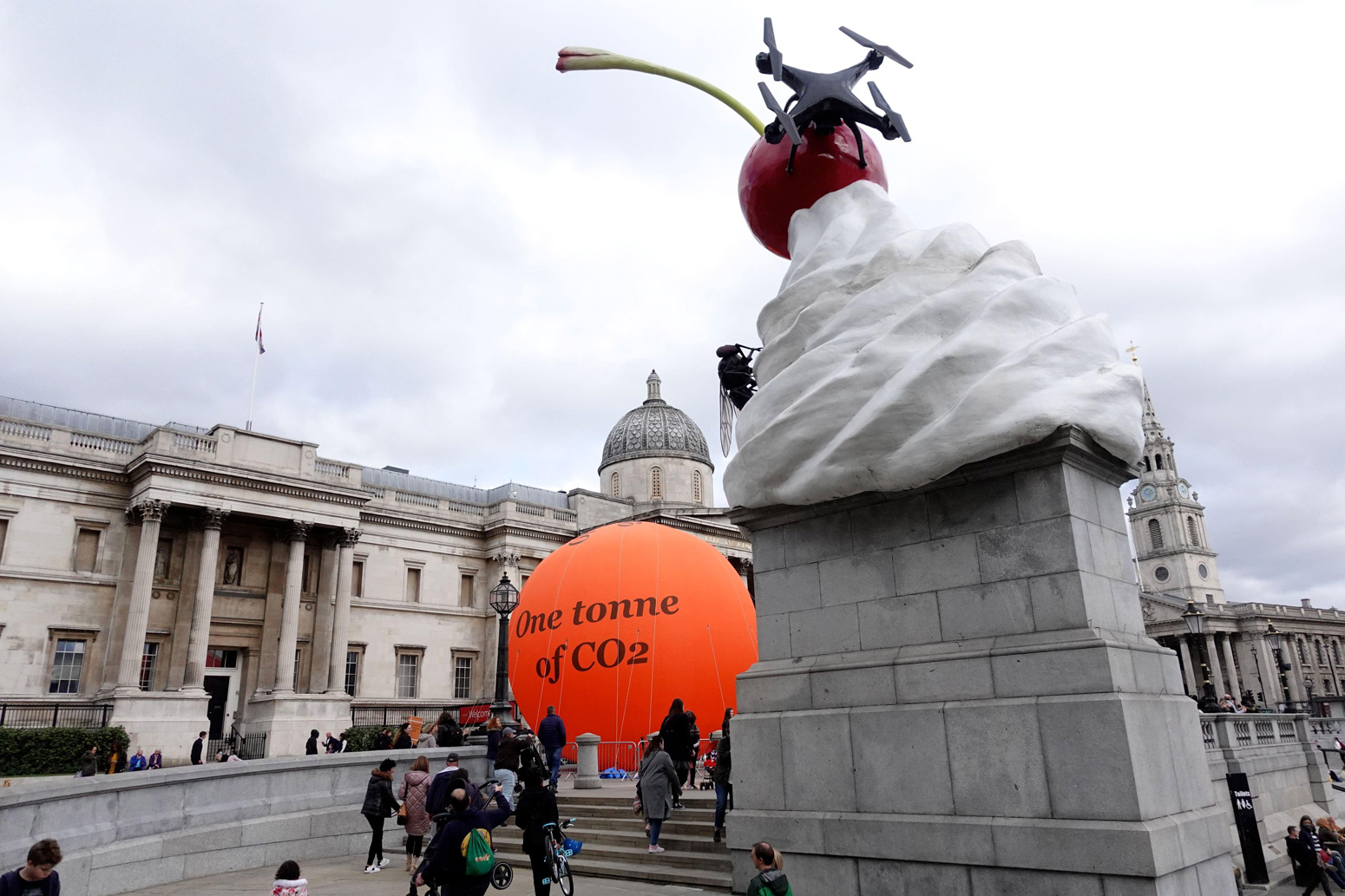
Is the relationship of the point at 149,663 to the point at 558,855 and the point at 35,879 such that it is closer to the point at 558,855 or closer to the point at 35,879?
the point at 558,855

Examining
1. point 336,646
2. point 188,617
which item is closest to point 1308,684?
point 336,646

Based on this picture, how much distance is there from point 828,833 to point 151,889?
1006 centimetres

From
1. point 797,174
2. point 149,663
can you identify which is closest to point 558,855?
point 797,174

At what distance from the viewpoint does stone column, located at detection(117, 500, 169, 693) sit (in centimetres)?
3278

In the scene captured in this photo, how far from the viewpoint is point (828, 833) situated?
738 cm

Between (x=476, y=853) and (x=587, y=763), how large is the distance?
10.8 metres

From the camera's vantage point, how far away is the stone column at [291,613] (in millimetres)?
36875

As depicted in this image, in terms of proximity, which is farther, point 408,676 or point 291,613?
point 408,676

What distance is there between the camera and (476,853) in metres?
7.44

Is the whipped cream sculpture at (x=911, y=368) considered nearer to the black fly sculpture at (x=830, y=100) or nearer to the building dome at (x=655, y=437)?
→ the black fly sculpture at (x=830, y=100)

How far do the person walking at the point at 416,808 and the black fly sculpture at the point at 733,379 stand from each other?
6.39 m

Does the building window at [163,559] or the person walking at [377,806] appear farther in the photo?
the building window at [163,559]

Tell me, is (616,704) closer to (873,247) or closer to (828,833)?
(828,833)

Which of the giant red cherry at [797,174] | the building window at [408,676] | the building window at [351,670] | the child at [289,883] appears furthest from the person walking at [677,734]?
the building window at [408,676]
